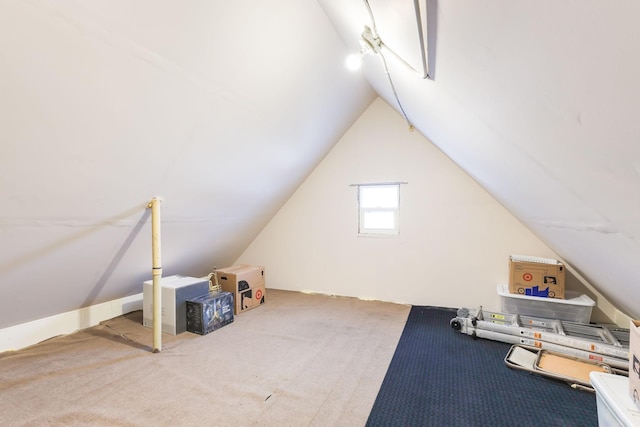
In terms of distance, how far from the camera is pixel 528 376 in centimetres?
214

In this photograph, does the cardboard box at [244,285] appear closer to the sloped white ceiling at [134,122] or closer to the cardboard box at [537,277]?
the sloped white ceiling at [134,122]

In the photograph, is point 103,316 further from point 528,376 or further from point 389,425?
point 528,376

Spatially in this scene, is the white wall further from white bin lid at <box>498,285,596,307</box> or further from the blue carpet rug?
the blue carpet rug

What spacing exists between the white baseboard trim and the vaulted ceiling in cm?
12

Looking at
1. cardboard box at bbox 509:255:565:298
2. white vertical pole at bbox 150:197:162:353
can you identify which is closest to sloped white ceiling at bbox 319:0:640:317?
cardboard box at bbox 509:255:565:298

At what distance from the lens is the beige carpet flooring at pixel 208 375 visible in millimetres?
1770

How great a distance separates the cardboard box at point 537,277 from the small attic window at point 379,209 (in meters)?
1.32

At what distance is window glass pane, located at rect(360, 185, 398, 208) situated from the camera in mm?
3885

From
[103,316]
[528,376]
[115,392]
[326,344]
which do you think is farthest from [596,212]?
[103,316]

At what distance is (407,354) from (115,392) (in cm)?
211

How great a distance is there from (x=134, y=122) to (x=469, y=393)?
2.64 metres

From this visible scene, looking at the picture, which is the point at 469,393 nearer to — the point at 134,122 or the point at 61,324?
the point at 134,122

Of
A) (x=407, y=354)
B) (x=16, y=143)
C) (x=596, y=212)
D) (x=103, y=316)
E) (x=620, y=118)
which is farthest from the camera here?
(x=103, y=316)

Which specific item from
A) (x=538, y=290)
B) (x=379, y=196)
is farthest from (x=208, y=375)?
(x=538, y=290)
